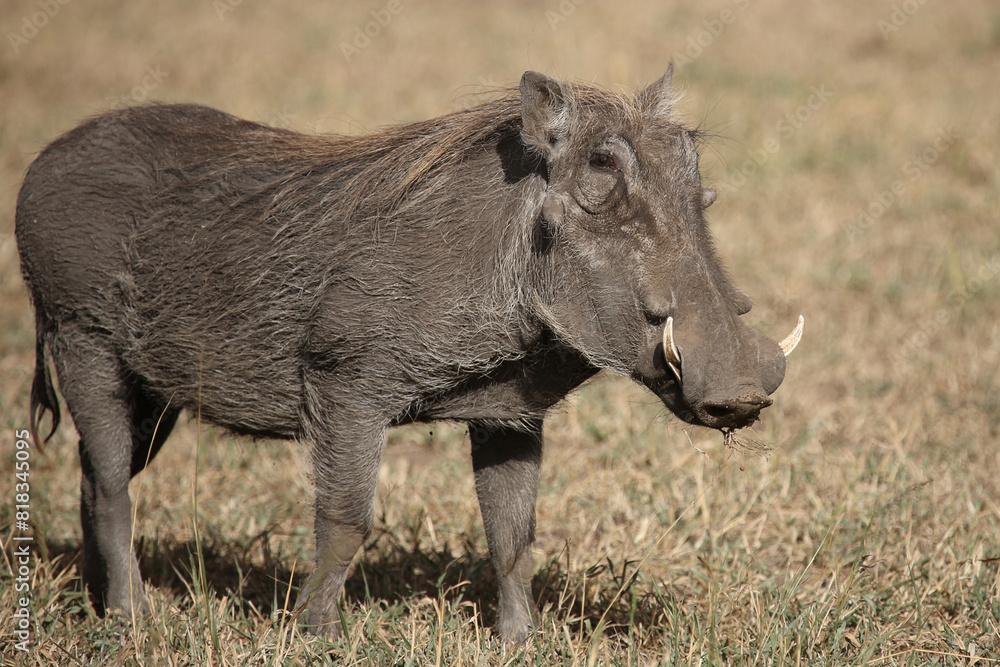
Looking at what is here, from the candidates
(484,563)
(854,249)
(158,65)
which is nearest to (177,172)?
(484,563)

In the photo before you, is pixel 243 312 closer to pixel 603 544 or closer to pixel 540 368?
pixel 540 368

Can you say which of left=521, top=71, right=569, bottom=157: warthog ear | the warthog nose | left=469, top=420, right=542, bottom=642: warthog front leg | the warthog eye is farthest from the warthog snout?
left=469, top=420, right=542, bottom=642: warthog front leg

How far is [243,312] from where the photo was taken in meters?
2.69

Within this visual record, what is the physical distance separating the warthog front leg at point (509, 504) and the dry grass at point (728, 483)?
A: 0.10 metres

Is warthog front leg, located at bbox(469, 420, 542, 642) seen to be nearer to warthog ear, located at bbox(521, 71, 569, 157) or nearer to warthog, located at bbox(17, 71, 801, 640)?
warthog, located at bbox(17, 71, 801, 640)

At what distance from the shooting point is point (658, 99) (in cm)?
249

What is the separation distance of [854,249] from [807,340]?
138 centimetres

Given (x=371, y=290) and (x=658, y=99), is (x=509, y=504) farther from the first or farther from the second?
(x=658, y=99)

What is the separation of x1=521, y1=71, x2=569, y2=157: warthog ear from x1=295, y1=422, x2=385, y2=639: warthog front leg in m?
0.87

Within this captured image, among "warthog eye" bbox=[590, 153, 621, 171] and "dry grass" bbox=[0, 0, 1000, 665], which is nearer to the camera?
"warthog eye" bbox=[590, 153, 621, 171]

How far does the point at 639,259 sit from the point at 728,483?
1.78 meters

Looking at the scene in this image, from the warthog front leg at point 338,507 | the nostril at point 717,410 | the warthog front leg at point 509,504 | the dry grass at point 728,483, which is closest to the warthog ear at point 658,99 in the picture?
the dry grass at point 728,483

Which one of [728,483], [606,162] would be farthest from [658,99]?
[728,483]

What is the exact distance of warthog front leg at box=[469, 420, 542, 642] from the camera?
2.85m
